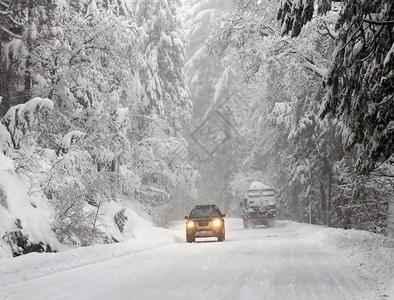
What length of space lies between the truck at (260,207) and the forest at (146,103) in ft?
15.6

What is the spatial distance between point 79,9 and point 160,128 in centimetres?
1133

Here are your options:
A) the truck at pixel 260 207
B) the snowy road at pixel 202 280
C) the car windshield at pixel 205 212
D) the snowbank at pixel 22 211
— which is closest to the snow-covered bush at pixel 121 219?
the car windshield at pixel 205 212

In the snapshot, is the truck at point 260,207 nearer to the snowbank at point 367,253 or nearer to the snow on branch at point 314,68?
the snowbank at point 367,253

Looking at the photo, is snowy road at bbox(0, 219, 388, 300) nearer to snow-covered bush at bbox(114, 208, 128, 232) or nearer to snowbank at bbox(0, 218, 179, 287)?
snowbank at bbox(0, 218, 179, 287)

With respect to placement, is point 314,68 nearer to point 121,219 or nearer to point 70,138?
point 70,138

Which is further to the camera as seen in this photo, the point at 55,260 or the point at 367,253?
the point at 367,253

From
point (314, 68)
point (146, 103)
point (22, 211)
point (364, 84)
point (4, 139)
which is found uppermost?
point (146, 103)

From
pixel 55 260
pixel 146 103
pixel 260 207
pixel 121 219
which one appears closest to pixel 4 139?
pixel 55 260

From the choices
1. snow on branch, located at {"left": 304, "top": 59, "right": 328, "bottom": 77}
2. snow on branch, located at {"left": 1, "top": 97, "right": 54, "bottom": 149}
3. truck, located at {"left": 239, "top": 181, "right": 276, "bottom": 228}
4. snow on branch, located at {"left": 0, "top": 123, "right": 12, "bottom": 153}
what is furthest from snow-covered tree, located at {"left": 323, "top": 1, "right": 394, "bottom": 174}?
truck, located at {"left": 239, "top": 181, "right": 276, "bottom": 228}

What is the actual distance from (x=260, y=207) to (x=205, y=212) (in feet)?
50.8

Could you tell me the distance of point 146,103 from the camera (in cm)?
3322

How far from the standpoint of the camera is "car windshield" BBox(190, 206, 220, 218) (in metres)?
22.7

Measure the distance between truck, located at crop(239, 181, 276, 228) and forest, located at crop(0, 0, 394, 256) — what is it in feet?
15.6

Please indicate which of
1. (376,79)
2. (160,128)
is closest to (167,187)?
(160,128)
